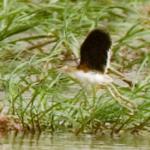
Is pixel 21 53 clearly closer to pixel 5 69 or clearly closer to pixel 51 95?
pixel 5 69

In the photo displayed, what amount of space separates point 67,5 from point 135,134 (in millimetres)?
1594

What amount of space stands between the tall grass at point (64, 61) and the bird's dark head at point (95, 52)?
12 cm

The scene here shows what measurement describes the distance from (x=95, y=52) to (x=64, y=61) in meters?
1.84

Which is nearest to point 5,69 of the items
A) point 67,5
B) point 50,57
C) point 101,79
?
point 50,57

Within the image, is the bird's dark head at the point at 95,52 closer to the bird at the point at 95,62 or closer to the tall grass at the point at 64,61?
the bird at the point at 95,62

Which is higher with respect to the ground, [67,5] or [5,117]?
[67,5]

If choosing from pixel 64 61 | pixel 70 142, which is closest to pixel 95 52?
pixel 70 142

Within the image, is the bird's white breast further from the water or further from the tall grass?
the water

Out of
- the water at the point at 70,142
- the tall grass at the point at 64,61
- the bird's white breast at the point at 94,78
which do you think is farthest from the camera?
the tall grass at the point at 64,61

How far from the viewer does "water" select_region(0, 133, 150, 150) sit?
4613 mm

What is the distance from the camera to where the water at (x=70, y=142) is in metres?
4.61

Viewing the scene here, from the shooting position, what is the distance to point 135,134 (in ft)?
16.6

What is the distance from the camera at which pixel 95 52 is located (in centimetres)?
457

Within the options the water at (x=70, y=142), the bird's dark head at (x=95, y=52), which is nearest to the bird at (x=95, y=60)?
the bird's dark head at (x=95, y=52)
